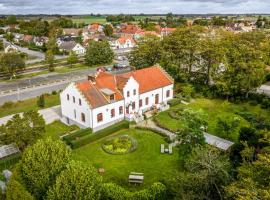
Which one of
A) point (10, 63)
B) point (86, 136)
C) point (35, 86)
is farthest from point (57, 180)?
point (10, 63)

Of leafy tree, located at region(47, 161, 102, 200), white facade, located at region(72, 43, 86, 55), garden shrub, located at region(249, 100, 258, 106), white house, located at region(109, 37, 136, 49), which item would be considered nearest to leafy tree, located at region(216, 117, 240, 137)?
garden shrub, located at region(249, 100, 258, 106)

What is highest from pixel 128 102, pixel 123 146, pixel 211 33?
pixel 211 33

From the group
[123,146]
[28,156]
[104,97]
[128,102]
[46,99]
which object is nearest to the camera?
[28,156]

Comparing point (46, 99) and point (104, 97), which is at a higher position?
point (104, 97)

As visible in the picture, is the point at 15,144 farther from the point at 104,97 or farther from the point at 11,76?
the point at 11,76

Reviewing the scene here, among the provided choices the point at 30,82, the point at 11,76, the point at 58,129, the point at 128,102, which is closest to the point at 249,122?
the point at 128,102

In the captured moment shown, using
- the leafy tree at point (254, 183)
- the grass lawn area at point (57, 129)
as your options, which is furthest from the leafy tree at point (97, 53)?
the leafy tree at point (254, 183)
